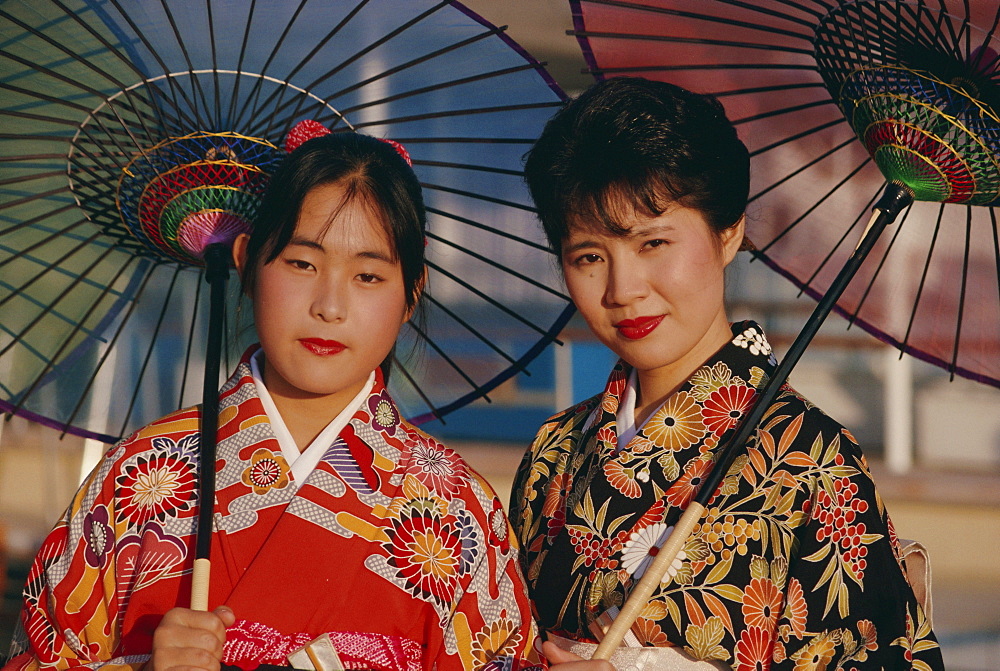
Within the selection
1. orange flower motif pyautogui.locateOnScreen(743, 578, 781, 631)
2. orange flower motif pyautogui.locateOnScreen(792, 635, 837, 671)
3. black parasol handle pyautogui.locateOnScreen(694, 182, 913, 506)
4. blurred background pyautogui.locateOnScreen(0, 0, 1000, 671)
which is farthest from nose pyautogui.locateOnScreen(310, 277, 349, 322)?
blurred background pyautogui.locateOnScreen(0, 0, 1000, 671)

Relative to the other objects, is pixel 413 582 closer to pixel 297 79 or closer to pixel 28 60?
pixel 297 79

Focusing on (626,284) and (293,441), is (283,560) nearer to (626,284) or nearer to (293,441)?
(293,441)

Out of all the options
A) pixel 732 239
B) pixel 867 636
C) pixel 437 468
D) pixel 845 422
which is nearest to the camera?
pixel 867 636

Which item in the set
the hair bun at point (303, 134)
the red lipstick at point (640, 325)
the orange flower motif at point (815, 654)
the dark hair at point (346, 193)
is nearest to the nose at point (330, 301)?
the dark hair at point (346, 193)

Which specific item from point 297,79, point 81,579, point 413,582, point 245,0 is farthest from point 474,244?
point 81,579

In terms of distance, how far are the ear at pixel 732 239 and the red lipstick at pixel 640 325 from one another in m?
0.25

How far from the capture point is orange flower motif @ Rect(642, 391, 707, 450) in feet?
7.76

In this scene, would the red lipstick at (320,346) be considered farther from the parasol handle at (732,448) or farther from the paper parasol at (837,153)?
the paper parasol at (837,153)

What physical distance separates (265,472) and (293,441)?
0.34 feet

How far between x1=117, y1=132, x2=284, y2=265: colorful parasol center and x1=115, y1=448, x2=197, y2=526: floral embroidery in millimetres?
511

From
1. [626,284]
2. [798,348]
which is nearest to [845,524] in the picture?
[798,348]

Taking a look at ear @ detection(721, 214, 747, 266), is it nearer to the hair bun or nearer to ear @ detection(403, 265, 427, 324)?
ear @ detection(403, 265, 427, 324)

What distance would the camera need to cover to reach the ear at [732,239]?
7.99 feet

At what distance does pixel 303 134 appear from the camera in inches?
94.0
